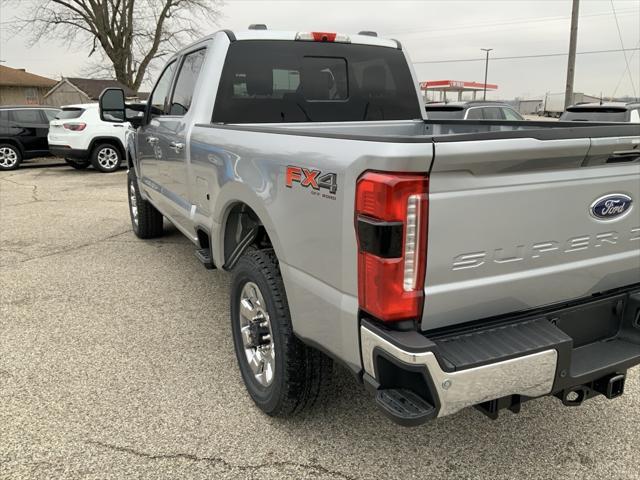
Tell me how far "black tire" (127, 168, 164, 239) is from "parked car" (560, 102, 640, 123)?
276 inches

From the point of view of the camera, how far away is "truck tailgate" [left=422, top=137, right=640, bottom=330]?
5.88ft

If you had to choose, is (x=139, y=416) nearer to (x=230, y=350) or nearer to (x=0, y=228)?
(x=230, y=350)

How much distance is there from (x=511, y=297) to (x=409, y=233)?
551mm

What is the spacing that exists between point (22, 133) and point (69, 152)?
2151 mm

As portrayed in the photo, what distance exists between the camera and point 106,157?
14.1 metres

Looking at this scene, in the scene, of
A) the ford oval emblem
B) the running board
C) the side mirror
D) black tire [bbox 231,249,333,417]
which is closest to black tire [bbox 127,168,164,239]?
the side mirror

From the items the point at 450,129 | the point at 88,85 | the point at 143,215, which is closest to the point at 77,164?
the point at 143,215

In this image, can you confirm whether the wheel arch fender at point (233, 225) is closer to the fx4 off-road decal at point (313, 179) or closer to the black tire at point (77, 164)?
the fx4 off-road decal at point (313, 179)

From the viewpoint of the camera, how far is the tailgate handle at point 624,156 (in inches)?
81.0

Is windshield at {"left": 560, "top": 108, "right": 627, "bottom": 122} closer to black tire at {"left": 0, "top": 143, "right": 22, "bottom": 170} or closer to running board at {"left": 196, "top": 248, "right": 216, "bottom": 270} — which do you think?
running board at {"left": 196, "top": 248, "right": 216, "bottom": 270}

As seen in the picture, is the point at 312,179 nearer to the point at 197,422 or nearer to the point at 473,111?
the point at 197,422

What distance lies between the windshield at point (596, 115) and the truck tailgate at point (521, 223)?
26.1ft

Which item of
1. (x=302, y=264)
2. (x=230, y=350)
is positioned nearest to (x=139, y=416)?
(x=230, y=350)

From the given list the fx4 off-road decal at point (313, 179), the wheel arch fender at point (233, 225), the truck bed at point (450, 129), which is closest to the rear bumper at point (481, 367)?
the fx4 off-road decal at point (313, 179)
